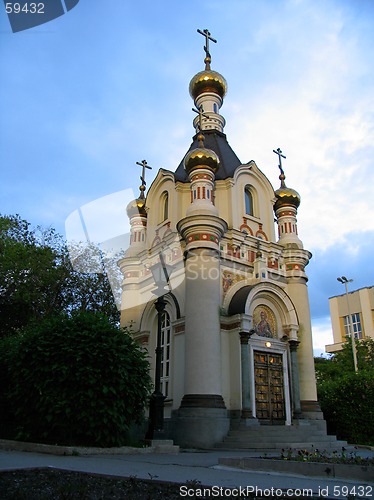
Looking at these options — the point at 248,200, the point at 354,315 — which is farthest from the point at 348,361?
the point at 248,200

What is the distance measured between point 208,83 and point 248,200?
22.3 feet

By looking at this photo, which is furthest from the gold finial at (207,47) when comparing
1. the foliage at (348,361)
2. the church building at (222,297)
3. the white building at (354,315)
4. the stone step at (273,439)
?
the white building at (354,315)

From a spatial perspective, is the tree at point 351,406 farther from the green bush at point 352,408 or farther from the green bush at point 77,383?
the green bush at point 77,383

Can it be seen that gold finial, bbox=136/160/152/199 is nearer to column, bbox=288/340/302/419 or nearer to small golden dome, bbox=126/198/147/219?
small golden dome, bbox=126/198/147/219

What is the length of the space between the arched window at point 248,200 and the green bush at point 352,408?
720cm

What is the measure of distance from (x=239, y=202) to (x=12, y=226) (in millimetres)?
10726

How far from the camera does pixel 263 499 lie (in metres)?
4.08

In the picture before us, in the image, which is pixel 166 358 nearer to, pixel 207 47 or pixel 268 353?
pixel 268 353

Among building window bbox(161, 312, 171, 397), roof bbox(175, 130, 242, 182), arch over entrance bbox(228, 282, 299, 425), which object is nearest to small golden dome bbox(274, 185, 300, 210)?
roof bbox(175, 130, 242, 182)

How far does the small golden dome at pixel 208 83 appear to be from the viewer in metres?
21.9

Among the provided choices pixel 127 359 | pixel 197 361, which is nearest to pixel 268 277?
pixel 197 361

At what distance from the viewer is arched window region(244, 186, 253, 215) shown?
1861cm

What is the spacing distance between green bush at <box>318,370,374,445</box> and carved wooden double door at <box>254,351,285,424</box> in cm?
214

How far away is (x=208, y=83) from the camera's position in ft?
71.9
